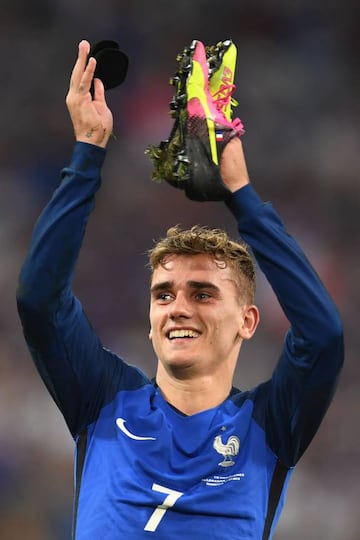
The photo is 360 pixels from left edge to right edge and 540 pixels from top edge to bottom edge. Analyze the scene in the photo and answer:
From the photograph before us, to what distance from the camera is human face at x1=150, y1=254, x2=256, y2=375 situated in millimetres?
3000

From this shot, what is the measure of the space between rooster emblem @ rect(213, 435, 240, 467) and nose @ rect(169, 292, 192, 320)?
0.40m

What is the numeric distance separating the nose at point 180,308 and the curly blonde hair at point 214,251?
17 cm

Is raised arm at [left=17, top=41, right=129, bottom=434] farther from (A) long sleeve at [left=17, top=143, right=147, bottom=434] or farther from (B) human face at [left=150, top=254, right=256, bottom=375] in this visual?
(B) human face at [left=150, top=254, right=256, bottom=375]

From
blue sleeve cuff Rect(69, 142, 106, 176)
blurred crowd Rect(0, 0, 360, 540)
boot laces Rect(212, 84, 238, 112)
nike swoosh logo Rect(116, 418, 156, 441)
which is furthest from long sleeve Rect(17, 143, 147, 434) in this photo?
blurred crowd Rect(0, 0, 360, 540)

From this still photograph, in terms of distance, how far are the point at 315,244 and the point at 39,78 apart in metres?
2.27

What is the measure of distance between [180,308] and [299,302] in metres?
0.44

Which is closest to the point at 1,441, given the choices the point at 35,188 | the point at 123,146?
the point at 35,188

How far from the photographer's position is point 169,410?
10.0ft

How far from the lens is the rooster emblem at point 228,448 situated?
291 centimetres

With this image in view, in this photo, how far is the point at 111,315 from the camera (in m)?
6.26

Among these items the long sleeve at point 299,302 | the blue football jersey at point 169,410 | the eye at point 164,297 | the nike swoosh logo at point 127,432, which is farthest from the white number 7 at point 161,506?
the eye at point 164,297

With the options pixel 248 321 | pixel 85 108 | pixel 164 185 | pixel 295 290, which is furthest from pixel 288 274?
pixel 164 185

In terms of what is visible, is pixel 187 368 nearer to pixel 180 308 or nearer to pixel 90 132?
pixel 180 308

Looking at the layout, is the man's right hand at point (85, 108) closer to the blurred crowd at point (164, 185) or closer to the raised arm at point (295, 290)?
the raised arm at point (295, 290)
